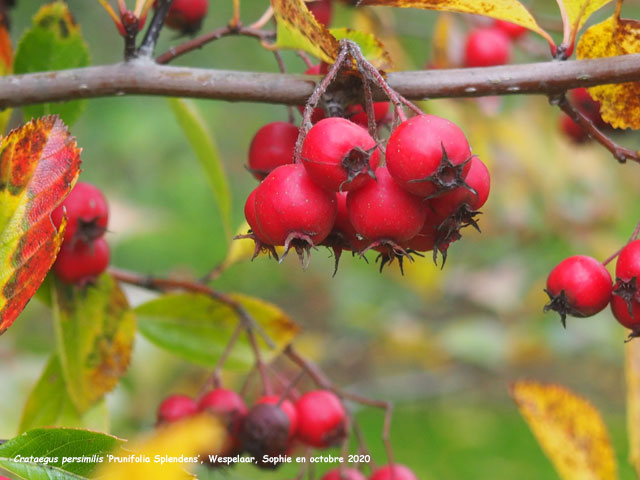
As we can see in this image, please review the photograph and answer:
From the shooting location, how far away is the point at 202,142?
1.45 metres

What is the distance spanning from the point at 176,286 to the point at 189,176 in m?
2.96

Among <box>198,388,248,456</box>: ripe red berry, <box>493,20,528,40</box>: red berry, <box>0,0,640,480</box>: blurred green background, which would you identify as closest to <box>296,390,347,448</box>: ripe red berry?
<box>198,388,248,456</box>: ripe red berry

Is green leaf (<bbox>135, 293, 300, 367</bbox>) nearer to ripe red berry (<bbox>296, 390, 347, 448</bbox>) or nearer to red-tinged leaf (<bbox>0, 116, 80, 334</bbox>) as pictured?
ripe red berry (<bbox>296, 390, 347, 448</bbox>)

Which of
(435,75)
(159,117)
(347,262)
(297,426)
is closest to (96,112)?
(159,117)

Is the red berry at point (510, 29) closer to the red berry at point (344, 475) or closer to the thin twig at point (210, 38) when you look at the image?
the thin twig at point (210, 38)

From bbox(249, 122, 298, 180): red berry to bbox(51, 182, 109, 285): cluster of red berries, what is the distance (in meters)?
0.28

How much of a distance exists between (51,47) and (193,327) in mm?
591

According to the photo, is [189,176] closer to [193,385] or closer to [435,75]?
[193,385]

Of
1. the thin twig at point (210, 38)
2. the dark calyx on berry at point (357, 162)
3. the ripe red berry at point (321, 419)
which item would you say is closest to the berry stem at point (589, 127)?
the dark calyx on berry at point (357, 162)

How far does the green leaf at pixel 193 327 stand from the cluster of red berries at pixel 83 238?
0.28 m

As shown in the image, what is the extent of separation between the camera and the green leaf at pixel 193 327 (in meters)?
1.48

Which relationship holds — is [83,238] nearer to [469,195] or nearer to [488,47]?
[469,195]

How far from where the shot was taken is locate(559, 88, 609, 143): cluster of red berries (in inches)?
52.2

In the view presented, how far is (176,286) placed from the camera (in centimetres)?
147
